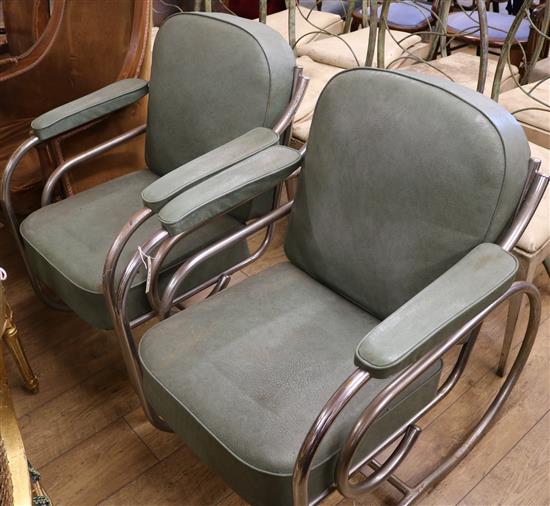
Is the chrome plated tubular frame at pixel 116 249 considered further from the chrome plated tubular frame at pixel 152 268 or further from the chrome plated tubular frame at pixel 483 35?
the chrome plated tubular frame at pixel 483 35

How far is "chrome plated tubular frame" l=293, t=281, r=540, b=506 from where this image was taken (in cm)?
90

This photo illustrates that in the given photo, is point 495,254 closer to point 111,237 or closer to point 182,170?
point 182,170

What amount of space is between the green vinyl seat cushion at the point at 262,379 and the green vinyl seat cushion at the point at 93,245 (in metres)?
0.18

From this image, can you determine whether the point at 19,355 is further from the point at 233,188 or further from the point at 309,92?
the point at 309,92

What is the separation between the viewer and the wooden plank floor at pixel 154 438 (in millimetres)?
1387

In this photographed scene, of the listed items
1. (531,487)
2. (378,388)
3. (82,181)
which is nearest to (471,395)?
(531,487)

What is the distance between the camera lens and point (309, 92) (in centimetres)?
209

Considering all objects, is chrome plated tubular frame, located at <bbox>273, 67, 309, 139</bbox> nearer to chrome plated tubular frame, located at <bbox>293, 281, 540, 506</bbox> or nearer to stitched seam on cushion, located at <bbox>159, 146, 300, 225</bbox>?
stitched seam on cushion, located at <bbox>159, 146, 300, 225</bbox>

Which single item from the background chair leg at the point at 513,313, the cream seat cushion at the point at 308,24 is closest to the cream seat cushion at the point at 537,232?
the background chair leg at the point at 513,313

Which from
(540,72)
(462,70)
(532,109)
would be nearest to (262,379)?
(532,109)

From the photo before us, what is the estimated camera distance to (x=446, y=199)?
1.05 metres

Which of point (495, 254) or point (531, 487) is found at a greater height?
point (495, 254)

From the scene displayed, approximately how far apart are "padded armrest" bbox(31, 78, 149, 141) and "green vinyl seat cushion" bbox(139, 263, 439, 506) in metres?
0.64

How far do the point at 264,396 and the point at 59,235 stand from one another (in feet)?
2.26
